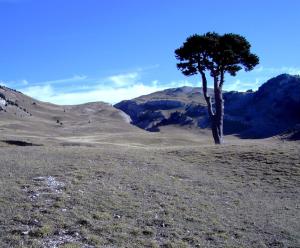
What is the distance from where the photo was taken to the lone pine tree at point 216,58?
153 feet

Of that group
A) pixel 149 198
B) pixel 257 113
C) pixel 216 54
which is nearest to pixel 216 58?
pixel 216 54

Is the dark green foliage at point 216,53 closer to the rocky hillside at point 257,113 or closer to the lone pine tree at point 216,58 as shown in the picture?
the lone pine tree at point 216,58

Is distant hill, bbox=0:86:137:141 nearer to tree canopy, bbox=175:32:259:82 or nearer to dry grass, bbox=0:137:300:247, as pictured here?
tree canopy, bbox=175:32:259:82

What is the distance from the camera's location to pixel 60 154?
2903 cm

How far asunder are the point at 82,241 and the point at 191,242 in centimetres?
318

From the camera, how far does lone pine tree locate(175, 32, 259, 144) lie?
46.7 meters

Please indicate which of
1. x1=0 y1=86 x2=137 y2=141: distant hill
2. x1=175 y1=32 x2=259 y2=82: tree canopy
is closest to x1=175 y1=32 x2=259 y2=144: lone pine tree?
x1=175 y1=32 x2=259 y2=82: tree canopy

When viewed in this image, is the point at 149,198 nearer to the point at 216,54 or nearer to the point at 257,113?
the point at 216,54

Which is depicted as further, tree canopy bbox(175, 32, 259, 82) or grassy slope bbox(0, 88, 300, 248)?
tree canopy bbox(175, 32, 259, 82)

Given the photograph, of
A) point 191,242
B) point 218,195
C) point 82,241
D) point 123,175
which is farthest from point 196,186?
point 82,241

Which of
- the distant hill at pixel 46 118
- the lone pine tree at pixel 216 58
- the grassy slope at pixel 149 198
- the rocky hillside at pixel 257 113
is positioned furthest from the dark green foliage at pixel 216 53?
the rocky hillside at pixel 257 113

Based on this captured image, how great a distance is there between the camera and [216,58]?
4800 centimetres

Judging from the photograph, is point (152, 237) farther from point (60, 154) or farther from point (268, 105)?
point (268, 105)

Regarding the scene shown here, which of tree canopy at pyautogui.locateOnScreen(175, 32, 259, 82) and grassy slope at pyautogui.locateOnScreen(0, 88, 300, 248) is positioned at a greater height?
tree canopy at pyautogui.locateOnScreen(175, 32, 259, 82)
